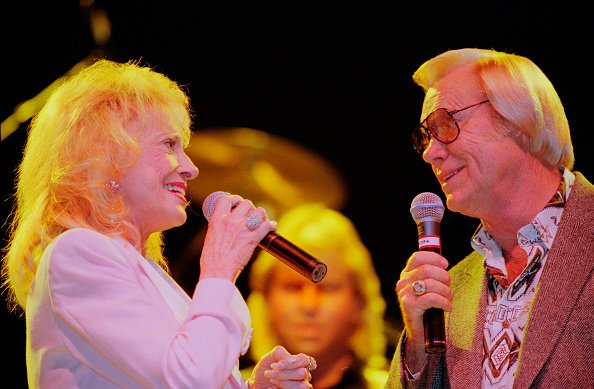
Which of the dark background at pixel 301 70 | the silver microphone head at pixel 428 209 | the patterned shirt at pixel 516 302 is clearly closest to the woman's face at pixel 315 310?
the dark background at pixel 301 70

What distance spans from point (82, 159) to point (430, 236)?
0.98 m

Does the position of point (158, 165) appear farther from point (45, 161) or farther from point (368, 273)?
point (368, 273)

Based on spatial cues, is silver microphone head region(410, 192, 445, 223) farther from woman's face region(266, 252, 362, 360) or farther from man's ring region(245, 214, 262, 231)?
woman's face region(266, 252, 362, 360)

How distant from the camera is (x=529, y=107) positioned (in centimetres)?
215

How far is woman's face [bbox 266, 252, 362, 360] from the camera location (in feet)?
11.5

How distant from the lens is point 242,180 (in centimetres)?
365

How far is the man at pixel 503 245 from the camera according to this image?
1755mm

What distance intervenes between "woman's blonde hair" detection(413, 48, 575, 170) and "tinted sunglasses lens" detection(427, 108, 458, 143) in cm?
14

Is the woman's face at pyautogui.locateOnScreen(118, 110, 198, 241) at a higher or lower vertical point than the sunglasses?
lower

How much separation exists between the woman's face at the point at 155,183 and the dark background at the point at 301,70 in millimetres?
1637

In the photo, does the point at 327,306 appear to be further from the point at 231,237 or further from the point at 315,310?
the point at 231,237

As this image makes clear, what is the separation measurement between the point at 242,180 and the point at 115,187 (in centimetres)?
188

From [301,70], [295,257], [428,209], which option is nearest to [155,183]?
[295,257]

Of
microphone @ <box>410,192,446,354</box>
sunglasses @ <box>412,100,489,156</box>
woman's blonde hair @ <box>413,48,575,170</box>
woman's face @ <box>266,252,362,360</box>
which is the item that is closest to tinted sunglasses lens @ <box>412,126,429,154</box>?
sunglasses @ <box>412,100,489,156</box>
